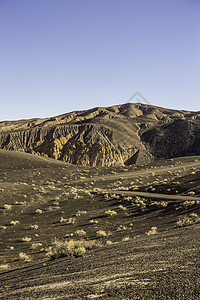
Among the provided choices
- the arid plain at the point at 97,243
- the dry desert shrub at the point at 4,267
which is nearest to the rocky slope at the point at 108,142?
the arid plain at the point at 97,243

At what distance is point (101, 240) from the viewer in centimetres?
1337

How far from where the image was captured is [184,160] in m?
62.6

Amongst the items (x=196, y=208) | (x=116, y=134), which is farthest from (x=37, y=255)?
(x=116, y=134)

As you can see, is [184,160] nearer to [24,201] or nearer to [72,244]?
[24,201]

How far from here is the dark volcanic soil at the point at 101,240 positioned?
487 centimetres

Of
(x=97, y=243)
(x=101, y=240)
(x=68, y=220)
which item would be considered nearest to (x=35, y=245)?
(x=101, y=240)

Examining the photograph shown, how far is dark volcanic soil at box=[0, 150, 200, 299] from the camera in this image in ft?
16.0

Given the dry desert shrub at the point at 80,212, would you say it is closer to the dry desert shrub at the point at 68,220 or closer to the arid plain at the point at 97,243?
the arid plain at the point at 97,243

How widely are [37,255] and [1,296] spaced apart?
694 centimetres

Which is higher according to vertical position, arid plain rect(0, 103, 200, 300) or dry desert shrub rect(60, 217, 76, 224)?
arid plain rect(0, 103, 200, 300)

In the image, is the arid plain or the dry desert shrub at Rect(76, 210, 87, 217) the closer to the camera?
the arid plain

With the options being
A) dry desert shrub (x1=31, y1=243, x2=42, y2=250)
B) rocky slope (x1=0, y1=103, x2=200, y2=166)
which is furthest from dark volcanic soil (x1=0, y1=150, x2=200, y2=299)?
rocky slope (x1=0, y1=103, x2=200, y2=166)

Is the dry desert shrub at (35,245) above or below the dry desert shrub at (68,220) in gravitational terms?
above

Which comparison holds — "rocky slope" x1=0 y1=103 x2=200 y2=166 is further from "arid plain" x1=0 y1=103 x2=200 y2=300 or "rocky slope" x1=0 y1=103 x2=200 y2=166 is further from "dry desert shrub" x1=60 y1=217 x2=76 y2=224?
"dry desert shrub" x1=60 y1=217 x2=76 y2=224
